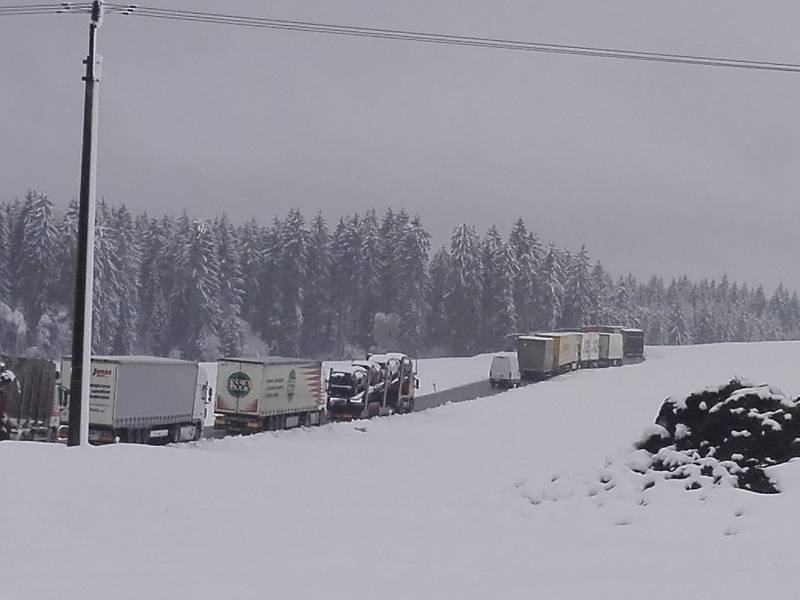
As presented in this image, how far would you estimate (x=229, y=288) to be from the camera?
11188cm

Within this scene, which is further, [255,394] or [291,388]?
[291,388]

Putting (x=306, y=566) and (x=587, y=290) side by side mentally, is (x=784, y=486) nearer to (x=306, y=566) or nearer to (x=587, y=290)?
(x=306, y=566)

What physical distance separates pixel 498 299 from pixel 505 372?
46.1 m

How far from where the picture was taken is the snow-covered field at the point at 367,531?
8859mm

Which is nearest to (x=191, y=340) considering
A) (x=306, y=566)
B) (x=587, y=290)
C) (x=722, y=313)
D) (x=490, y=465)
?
(x=587, y=290)

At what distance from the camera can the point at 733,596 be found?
8.35 metres

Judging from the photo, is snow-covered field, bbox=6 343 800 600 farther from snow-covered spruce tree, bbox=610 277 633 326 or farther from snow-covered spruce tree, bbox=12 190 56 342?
snow-covered spruce tree, bbox=610 277 633 326

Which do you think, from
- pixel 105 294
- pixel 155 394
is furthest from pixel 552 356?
pixel 105 294

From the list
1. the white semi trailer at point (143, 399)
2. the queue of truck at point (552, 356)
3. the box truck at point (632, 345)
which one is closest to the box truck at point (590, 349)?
the queue of truck at point (552, 356)

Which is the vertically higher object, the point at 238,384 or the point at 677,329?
the point at 677,329

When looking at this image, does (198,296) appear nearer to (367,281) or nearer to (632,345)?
(367,281)

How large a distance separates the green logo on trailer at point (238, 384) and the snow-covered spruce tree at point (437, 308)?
78.2 meters

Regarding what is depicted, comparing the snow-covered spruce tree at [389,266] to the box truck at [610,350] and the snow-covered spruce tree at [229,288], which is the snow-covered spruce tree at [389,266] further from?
the box truck at [610,350]

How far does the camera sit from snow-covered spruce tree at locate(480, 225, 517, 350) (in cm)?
11712
